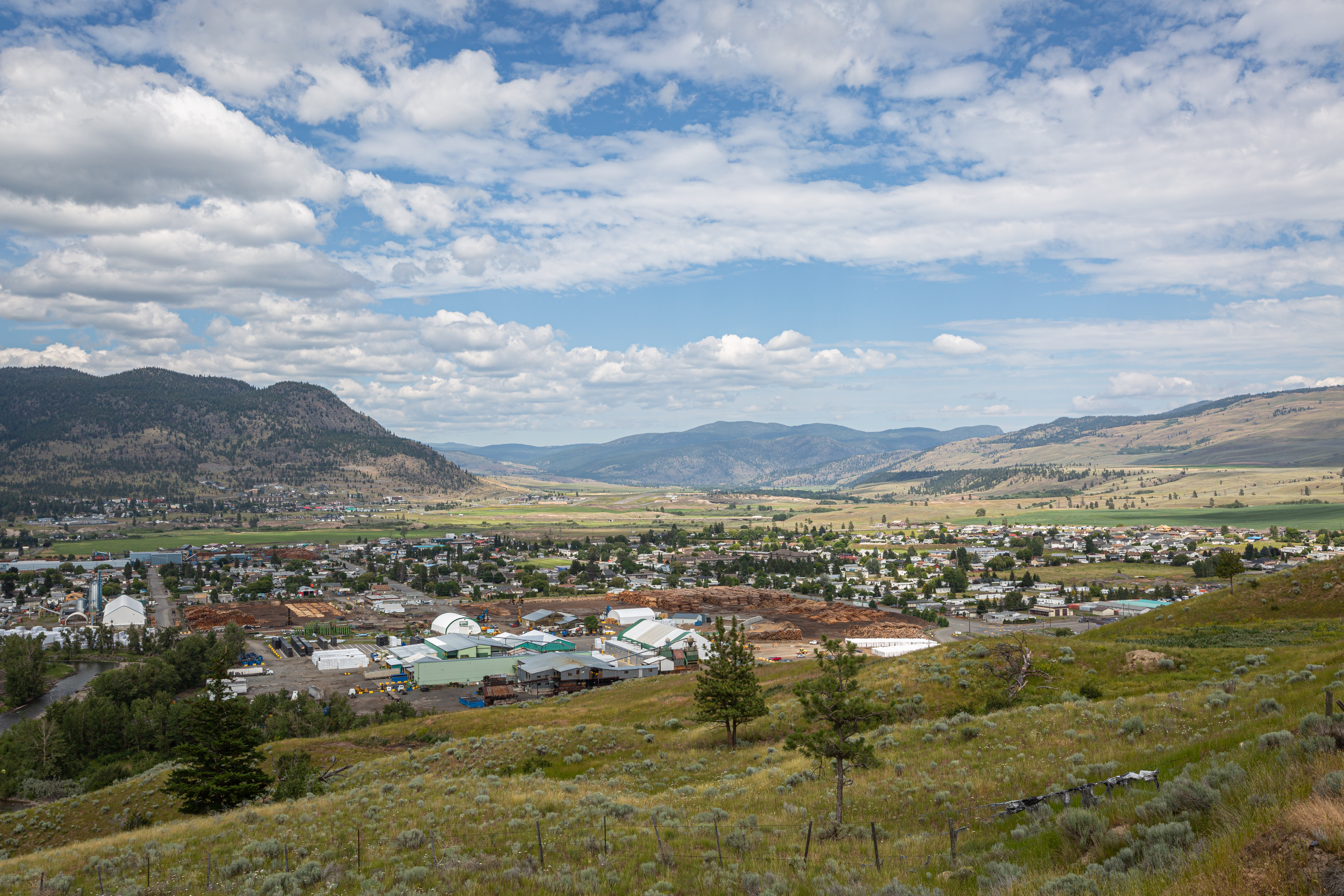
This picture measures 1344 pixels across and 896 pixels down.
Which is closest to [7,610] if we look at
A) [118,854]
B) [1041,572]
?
[118,854]

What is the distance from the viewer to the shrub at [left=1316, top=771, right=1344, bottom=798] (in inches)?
273

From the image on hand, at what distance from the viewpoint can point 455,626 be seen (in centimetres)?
8419

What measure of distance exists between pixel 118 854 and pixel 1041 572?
139m

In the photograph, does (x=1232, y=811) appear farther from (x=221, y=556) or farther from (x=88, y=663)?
(x=221, y=556)

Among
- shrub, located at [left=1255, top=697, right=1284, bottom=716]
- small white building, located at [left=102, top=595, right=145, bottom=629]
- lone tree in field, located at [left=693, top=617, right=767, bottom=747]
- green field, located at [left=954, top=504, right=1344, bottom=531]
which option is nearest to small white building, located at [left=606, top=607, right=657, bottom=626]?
small white building, located at [left=102, top=595, right=145, bottom=629]

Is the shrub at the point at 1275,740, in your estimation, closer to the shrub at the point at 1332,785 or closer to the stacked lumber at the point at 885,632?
the shrub at the point at 1332,785

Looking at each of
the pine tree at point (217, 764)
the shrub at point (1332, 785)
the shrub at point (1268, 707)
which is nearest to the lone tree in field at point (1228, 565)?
the shrub at point (1268, 707)

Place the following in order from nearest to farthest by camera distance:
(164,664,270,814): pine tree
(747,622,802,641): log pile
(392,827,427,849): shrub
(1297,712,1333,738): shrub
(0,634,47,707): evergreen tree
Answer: (1297,712,1333,738): shrub
(392,827,427,849): shrub
(164,664,270,814): pine tree
(0,634,47,707): evergreen tree
(747,622,802,641): log pile

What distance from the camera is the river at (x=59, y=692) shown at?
59.2 m

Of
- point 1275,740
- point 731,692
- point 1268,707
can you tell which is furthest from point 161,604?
point 1275,740

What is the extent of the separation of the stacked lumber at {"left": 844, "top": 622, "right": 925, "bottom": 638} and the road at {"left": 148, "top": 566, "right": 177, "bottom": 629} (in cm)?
8235

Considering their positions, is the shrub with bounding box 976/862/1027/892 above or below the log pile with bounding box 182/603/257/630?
above

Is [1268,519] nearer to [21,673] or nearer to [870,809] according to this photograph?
[870,809]

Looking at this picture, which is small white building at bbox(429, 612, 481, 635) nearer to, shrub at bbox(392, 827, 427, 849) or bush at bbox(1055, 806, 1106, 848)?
shrub at bbox(392, 827, 427, 849)
